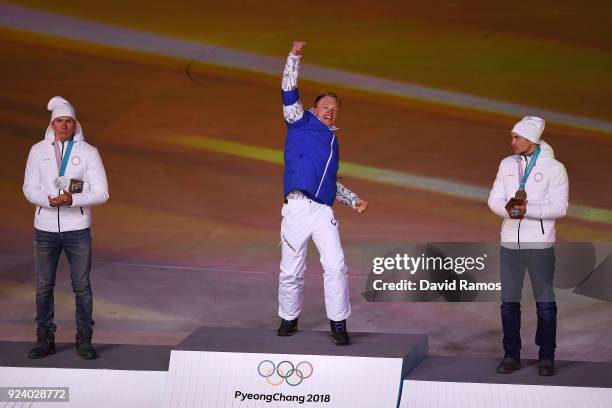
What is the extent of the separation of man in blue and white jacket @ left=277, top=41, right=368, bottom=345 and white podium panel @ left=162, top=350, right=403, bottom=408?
44 cm

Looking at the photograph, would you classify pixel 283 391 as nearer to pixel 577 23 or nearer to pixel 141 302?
pixel 141 302

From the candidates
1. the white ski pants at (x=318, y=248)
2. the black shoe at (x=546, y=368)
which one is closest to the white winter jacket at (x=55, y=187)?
the white ski pants at (x=318, y=248)

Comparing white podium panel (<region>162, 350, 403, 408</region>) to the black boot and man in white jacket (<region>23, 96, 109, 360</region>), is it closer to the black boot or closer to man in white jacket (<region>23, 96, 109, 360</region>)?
the black boot

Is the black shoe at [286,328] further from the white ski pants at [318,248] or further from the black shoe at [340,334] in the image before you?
the black shoe at [340,334]

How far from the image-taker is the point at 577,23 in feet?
52.1

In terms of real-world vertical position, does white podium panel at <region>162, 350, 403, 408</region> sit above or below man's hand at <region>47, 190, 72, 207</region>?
below

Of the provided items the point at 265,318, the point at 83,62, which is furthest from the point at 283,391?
the point at 83,62

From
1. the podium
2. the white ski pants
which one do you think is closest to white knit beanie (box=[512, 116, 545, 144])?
the white ski pants

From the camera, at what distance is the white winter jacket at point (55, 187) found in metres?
7.53

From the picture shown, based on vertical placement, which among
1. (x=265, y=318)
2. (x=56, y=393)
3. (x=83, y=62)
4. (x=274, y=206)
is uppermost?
(x=83, y=62)

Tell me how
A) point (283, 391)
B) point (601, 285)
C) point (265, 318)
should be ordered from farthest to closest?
point (265, 318)
point (601, 285)
point (283, 391)

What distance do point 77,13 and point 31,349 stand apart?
922 centimetres

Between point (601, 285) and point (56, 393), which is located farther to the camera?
point (601, 285)

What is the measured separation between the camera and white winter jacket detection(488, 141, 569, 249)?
7207 millimetres
